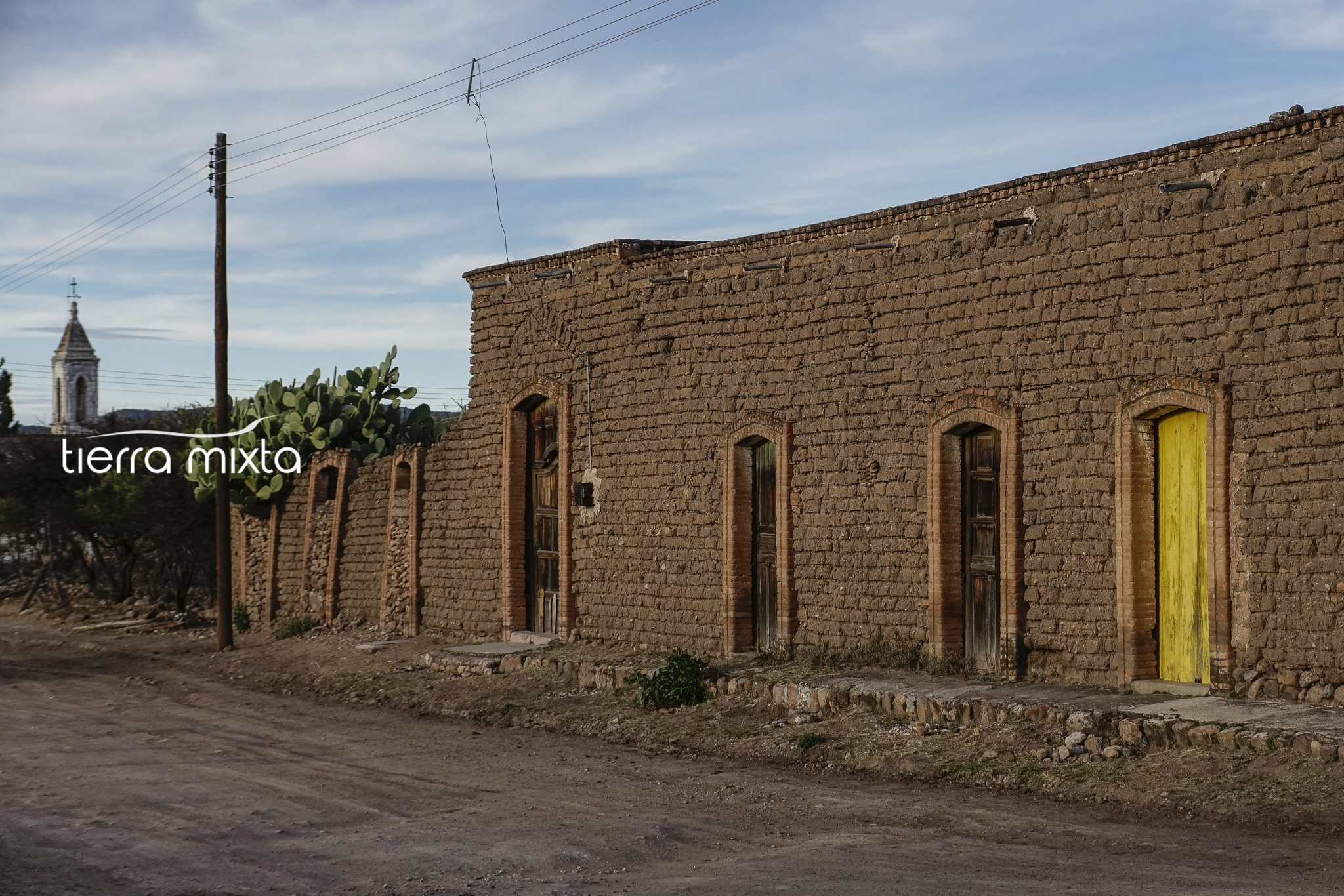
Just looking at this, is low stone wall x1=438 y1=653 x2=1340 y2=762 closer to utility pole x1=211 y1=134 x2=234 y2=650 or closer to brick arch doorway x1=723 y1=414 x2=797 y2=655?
brick arch doorway x1=723 y1=414 x2=797 y2=655

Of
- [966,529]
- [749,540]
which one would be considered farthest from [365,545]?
[966,529]

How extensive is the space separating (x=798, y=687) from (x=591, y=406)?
5678mm

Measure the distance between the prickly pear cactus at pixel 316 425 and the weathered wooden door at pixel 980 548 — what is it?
11.5 metres

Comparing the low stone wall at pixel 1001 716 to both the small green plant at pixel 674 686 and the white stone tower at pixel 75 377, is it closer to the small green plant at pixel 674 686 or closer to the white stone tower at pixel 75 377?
the small green plant at pixel 674 686

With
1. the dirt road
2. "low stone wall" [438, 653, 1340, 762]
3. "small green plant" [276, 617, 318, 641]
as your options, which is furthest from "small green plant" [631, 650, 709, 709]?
"small green plant" [276, 617, 318, 641]

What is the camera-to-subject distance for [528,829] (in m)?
9.13

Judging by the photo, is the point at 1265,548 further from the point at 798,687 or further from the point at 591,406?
the point at 591,406

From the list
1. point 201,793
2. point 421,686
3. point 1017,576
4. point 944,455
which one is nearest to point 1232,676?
point 1017,576

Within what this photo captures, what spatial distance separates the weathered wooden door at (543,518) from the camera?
18.5m

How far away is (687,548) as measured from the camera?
1620cm

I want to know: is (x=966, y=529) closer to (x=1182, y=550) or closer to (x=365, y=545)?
(x=1182, y=550)

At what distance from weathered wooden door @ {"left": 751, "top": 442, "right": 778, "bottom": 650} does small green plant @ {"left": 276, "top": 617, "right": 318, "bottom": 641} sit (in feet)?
29.7

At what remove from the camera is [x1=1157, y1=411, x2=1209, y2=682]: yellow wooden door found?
1173 cm

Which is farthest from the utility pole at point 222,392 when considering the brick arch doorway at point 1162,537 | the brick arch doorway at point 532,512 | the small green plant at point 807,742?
the brick arch doorway at point 1162,537
